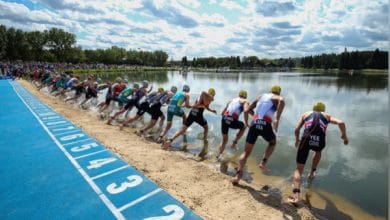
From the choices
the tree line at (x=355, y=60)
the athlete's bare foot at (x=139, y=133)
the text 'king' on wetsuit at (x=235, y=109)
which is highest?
the tree line at (x=355, y=60)

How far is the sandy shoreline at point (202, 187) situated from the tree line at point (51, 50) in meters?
87.0

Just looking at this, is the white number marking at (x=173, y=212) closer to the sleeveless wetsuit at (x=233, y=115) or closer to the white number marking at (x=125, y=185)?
the white number marking at (x=125, y=185)

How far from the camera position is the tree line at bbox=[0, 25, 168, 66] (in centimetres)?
7944

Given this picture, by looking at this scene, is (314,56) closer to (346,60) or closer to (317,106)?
(346,60)

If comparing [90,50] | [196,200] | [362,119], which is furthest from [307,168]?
[90,50]

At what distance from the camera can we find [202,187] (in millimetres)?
5797

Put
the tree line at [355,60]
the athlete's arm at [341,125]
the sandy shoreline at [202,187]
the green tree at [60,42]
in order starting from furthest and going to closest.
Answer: the tree line at [355,60] → the green tree at [60,42] → the athlete's arm at [341,125] → the sandy shoreline at [202,187]

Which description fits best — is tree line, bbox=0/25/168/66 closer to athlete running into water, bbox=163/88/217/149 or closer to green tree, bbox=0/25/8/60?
green tree, bbox=0/25/8/60

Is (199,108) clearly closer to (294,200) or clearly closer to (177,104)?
(177,104)

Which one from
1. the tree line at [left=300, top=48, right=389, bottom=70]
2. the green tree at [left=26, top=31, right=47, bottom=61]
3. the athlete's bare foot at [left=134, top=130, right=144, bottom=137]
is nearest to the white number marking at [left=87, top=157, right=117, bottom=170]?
the athlete's bare foot at [left=134, top=130, right=144, bottom=137]

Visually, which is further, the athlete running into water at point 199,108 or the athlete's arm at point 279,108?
the athlete running into water at point 199,108

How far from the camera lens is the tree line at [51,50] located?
261 feet

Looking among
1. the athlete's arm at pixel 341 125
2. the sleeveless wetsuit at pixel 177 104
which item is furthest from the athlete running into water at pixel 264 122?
the sleeveless wetsuit at pixel 177 104

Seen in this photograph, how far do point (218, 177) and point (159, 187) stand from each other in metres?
1.44
